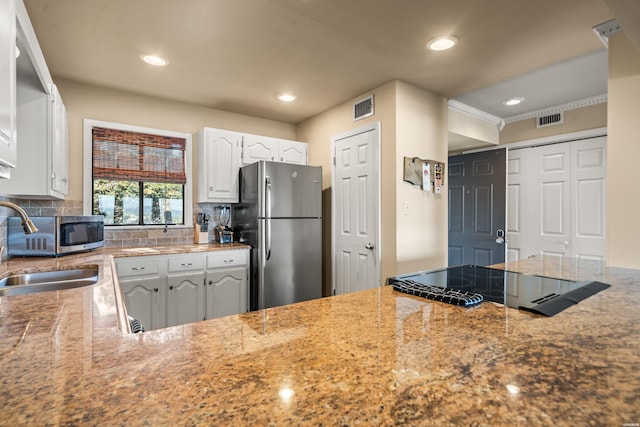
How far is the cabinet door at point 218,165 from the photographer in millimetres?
3299

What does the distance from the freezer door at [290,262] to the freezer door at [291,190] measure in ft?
0.29

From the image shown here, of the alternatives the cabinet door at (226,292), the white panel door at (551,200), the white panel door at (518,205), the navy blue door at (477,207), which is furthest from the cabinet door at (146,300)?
the white panel door at (551,200)

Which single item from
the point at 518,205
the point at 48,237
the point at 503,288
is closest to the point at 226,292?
the point at 48,237

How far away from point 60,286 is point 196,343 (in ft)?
5.38

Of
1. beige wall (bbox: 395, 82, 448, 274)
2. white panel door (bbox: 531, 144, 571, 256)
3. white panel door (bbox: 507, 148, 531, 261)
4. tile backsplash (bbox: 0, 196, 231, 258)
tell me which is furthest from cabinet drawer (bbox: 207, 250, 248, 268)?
white panel door (bbox: 531, 144, 571, 256)

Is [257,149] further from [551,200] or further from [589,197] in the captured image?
[589,197]

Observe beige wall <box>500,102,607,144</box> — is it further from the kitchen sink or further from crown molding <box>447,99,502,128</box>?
the kitchen sink

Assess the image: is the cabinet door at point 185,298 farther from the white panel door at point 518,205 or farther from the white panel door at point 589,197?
the white panel door at point 589,197

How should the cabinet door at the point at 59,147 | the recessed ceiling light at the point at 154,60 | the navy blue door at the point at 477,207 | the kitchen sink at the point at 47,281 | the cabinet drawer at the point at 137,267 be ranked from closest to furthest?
the kitchen sink at the point at 47,281
the cabinet door at the point at 59,147
the recessed ceiling light at the point at 154,60
the cabinet drawer at the point at 137,267
the navy blue door at the point at 477,207

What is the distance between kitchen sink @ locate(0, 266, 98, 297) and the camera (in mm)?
1660

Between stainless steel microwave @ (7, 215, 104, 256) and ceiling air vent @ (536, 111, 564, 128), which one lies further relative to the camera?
ceiling air vent @ (536, 111, 564, 128)

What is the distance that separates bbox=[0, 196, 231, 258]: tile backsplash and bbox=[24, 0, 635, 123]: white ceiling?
1.12m

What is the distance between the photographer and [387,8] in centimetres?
186

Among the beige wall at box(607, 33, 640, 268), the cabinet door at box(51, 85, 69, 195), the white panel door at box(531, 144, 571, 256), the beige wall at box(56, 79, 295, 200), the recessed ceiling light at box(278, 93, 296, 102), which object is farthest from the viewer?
the white panel door at box(531, 144, 571, 256)
